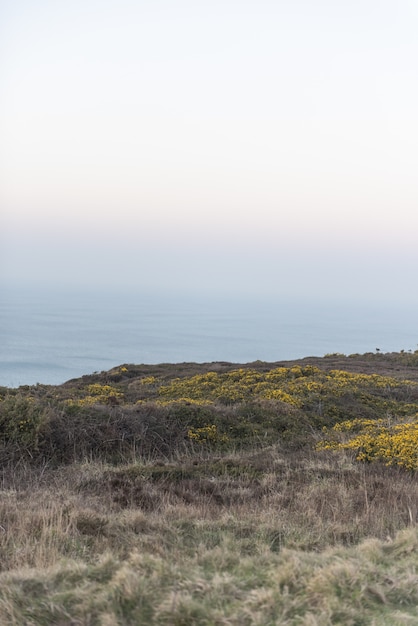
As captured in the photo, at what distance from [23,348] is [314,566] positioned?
12757cm

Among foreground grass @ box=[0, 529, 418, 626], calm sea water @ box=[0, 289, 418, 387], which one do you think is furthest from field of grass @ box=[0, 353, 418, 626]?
calm sea water @ box=[0, 289, 418, 387]

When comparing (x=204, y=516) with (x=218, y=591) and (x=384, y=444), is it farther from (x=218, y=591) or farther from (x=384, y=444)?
(x=384, y=444)

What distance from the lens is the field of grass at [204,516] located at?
3695 millimetres

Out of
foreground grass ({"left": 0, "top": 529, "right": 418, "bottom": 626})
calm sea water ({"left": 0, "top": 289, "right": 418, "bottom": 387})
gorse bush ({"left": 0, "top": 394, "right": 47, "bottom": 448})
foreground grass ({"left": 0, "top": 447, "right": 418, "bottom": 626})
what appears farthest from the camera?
calm sea water ({"left": 0, "top": 289, "right": 418, "bottom": 387})

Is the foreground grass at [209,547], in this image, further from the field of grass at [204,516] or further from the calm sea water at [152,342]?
the calm sea water at [152,342]

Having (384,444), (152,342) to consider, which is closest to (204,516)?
(384,444)

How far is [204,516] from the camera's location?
20.6 feet

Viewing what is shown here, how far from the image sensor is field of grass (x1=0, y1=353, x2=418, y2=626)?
145 inches

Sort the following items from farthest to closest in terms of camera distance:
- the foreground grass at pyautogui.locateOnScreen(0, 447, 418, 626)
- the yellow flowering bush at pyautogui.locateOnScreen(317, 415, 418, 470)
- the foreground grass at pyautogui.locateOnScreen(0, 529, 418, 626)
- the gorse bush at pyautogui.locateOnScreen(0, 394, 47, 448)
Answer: the gorse bush at pyautogui.locateOnScreen(0, 394, 47, 448) → the yellow flowering bush at pyautogui.locateOnScreen(317, 415, 418, 470) → the foreground grass at pyautogui.locateOnScreen(0, 447, 418, 626) → the foreground grass at pyautogui.locateOnScreen(0, 529, 418, 626)

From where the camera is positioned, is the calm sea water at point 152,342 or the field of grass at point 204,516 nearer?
the field of grass at point 204,516

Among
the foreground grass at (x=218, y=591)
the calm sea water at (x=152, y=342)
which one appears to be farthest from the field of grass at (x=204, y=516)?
the calm sea water at (x=152, y=342)

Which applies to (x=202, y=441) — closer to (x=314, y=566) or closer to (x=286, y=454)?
(x=286, y=454)

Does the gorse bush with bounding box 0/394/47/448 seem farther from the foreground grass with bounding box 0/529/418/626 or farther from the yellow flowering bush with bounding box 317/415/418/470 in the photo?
the foreground grass with bounding box 0/529/418/626

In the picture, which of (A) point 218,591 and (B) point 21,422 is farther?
(B) point 21,422
